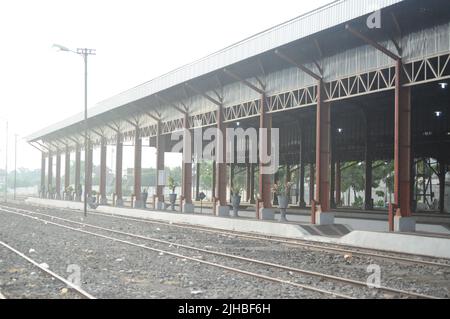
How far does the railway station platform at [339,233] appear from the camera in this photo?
1681 centimetres

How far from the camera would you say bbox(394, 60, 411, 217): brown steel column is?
20062mm

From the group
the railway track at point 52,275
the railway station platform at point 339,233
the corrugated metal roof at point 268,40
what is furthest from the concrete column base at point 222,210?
the railway track at point 52,275

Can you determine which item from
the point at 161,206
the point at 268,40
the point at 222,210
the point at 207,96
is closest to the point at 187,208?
the point at 222,210

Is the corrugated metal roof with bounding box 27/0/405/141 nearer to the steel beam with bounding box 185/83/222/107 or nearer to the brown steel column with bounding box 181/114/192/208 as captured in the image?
the steel beam with bounding box 185/83/222/107

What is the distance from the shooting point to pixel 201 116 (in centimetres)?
3512

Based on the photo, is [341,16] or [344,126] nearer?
[341,16]

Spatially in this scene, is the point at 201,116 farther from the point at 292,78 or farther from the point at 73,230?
the point at 73,230

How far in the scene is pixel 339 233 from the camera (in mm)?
23516

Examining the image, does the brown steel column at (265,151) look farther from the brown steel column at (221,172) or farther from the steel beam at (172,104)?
the steel beam at (172,104)

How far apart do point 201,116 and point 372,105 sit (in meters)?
11.0

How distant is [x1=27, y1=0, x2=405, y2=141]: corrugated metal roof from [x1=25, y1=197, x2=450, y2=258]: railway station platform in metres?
7.64

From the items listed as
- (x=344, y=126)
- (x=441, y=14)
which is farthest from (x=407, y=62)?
(x=344, y=126)

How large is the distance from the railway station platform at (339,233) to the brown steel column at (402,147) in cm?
135

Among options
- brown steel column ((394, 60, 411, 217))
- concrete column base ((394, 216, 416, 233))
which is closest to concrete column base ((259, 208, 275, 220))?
brown steel column ((394, 60, 411, 217))
